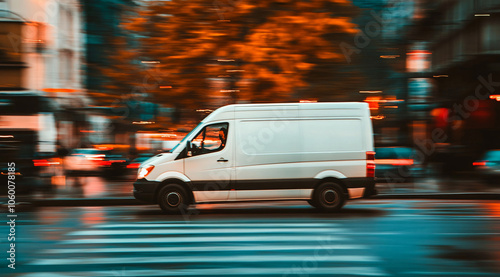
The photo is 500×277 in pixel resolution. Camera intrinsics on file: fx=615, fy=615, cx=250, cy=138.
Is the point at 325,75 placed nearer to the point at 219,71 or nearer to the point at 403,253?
the point at 219,71

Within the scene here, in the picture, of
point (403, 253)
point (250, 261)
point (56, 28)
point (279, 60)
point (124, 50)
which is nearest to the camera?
point (250, 261)

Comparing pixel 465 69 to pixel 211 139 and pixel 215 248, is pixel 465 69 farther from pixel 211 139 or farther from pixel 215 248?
pixel 215 248

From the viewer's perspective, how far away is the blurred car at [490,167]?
19531 mm

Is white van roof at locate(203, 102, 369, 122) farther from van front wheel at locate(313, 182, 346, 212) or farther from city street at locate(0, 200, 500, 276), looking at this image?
city street at locate(0, 200, 500, 276)

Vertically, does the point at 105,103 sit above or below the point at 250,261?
above

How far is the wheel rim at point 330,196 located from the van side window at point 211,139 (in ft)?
7.73

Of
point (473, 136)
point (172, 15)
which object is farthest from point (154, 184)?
point (473, 136)

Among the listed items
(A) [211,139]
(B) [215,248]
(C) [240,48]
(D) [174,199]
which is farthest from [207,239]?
(C) [240,48]

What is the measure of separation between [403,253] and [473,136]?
23.0 m

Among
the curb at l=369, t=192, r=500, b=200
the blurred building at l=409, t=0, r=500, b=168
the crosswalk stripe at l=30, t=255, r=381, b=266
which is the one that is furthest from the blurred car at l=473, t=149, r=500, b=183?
the crosswalk stripe at l=30, t=255, r=381, b=266

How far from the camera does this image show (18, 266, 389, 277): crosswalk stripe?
6656 millimetres

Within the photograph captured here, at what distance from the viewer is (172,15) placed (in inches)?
707

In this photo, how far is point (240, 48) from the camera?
54.3 ft

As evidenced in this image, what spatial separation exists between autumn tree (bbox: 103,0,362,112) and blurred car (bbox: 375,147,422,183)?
4.71 m
